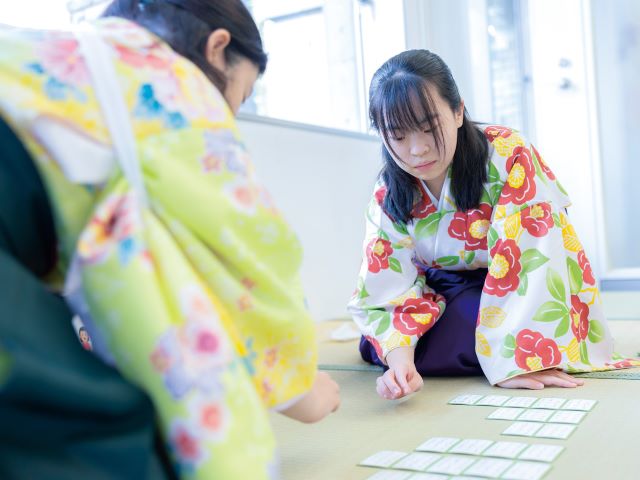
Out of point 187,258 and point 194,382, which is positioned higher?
point 187,258

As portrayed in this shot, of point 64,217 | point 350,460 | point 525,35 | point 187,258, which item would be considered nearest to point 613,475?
point 350,460

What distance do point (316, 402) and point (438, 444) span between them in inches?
14.1

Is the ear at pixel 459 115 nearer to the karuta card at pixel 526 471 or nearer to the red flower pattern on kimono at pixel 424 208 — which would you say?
the red flower pattern on kimono at pixel 424 208

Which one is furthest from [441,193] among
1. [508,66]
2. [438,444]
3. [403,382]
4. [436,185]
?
[508,66]

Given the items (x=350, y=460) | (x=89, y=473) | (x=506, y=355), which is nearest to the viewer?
(x=89, y=473)

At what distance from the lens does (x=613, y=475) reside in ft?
3.07

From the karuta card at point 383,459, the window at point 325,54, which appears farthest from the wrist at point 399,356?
the window at point 325,54

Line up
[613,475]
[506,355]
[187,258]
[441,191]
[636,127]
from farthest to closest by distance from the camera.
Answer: [636,127] < [441,191] < [506,355] < [613,475] < [187,258]

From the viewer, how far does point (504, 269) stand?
154 centimetres

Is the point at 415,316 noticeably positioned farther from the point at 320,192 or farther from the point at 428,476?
the point at 320,192

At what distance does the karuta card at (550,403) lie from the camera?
4.19 ft

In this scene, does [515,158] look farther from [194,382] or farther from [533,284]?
[194,382]

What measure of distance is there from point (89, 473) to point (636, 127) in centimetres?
362

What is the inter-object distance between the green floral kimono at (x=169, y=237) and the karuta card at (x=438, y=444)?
17.5 inches
